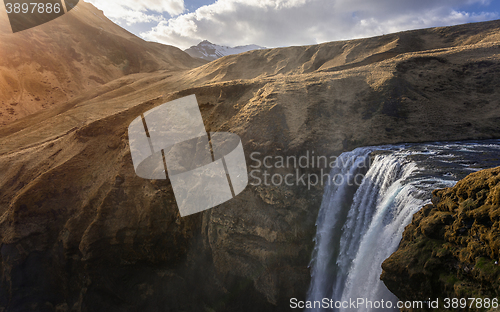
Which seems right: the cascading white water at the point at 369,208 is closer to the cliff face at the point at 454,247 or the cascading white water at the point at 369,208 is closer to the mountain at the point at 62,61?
the cliff face at the point at 454,247

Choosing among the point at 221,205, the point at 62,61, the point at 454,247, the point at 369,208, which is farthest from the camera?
the point at 62,61

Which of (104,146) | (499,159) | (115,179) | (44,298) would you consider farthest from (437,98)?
(44,298)

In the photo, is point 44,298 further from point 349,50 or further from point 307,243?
point 349,50

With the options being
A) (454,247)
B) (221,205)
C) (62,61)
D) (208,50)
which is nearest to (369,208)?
(454,247)

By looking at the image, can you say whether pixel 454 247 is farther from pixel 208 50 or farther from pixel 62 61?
pixel 208 50

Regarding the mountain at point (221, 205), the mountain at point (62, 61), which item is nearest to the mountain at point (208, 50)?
the mountain at point (62, 61)

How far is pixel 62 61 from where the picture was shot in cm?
3391

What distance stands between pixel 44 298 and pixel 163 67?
38689 millimetres

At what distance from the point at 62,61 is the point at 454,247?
42536mm

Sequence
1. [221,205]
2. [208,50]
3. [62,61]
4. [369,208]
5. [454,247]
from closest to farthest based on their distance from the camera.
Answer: [454,247], [369,208], [221,205], [62,61], [208,50]

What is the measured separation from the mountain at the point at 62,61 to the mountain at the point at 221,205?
16.9m

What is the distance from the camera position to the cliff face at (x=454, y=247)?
4.03 m

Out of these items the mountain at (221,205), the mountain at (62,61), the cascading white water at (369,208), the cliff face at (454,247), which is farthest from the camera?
the mountain at (62,61)

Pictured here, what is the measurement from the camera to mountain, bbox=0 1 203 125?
2742 centimetres
